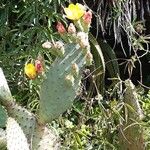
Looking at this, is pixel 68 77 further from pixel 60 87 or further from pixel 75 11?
pixel 75 11

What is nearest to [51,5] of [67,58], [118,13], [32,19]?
[32,19]

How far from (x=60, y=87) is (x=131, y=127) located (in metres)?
0.55

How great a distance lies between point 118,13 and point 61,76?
44.5 inches

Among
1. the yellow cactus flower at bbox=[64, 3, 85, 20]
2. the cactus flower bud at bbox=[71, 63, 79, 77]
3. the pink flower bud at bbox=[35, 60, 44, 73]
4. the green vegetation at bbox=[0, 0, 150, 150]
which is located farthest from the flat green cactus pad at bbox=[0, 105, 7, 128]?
the yellow cactus flower at bbox=[64, 3, 85, 20]

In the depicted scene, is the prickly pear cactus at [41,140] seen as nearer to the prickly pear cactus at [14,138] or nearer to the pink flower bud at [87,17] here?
the prickly pear cactus at [14,138]

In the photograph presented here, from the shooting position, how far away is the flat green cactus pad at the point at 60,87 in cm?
229

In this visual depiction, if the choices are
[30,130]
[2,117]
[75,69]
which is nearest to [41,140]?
[30,130]

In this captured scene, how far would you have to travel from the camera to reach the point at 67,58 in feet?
7.55

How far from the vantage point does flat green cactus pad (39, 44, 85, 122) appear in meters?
2.29

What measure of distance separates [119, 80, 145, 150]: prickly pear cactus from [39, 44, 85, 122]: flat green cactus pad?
0.46 metres

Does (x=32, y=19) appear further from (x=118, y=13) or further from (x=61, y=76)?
(x=61, y=76)

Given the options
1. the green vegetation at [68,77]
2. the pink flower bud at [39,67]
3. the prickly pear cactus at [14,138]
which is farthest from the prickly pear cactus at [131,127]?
the prickly pear cactus at [14,138]

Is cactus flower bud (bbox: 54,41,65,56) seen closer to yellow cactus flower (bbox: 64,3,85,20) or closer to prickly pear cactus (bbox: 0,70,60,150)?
yellow cactus flower (bbox: 64,3,85,20)

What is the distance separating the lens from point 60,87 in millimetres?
2289
